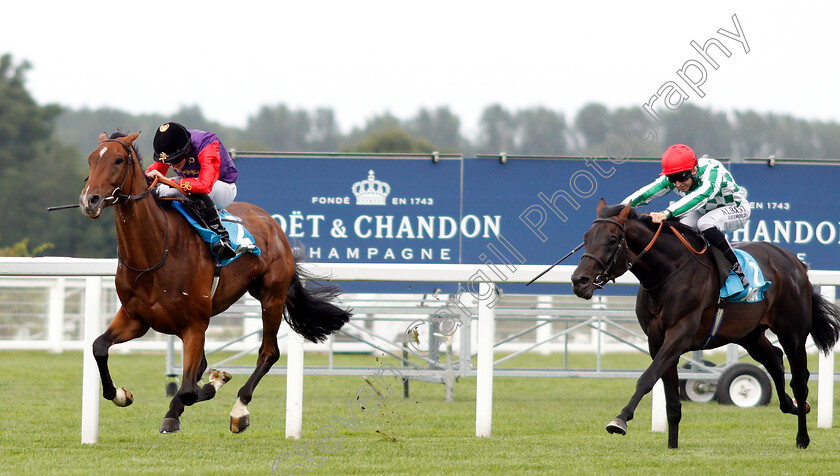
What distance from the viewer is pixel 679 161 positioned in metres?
5.86

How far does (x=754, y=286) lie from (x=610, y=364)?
8.61 meters

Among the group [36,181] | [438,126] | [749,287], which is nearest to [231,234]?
[749,287]

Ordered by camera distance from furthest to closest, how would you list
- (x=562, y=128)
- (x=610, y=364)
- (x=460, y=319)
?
(x=562, y=128) < (x=610, y=364) < (x=460, y=319)

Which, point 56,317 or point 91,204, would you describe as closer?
point 91,204

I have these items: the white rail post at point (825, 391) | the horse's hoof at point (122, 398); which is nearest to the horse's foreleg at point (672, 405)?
the white rail post at point (825, 391)

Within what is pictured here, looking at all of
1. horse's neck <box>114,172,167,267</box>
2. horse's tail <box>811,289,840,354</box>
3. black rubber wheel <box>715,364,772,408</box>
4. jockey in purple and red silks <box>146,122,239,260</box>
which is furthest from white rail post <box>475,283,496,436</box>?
black rubber wheel <box>715,364,772,408</box>

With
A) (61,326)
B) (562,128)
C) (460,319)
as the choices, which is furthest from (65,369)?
(562,128)

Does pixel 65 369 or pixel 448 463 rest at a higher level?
pixel 448 463

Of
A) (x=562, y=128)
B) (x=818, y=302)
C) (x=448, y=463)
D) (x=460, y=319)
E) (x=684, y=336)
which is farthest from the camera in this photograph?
(x=562, y=128)

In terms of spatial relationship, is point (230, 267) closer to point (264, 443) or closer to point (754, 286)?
point (264, 443)

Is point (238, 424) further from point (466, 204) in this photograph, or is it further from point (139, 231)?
point (466, 204)

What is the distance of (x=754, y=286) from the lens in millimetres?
5902

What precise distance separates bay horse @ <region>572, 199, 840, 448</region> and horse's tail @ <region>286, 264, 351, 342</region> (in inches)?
68.5

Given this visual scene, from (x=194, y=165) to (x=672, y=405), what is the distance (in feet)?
10.2
